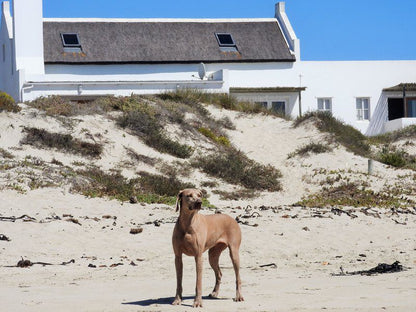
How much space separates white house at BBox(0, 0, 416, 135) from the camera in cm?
3806

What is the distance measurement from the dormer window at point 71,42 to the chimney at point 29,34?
176 centimetres

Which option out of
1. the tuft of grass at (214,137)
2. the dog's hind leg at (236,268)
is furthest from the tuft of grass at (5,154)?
the dog's hind leg at (236,268)

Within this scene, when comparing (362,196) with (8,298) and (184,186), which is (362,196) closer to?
(184,186)

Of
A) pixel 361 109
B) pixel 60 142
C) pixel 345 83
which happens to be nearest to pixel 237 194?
pixel 60 142

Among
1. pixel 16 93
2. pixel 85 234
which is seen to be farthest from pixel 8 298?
pixel 16 93

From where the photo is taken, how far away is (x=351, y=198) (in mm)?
22359

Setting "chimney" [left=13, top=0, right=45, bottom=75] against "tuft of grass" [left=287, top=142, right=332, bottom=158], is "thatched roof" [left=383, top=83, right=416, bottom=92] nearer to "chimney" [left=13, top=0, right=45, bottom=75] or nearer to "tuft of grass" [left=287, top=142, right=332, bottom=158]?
"tuft of grass" [left=287, top=142, right=332, bottom=158]

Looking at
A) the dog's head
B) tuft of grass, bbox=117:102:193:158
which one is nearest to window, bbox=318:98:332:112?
tuft of grass, bbox=117:102:193:158

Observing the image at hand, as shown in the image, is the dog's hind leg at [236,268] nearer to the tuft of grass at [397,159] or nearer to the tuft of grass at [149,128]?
the tuft of grass at [149,128]

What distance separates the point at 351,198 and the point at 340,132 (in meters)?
9.23

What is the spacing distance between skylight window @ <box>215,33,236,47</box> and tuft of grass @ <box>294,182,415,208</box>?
18.1 m

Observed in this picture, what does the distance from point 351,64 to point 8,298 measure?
32.8 m

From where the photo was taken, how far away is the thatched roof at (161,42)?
1542 inches

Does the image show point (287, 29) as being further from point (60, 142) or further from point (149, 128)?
point (60, 142)
